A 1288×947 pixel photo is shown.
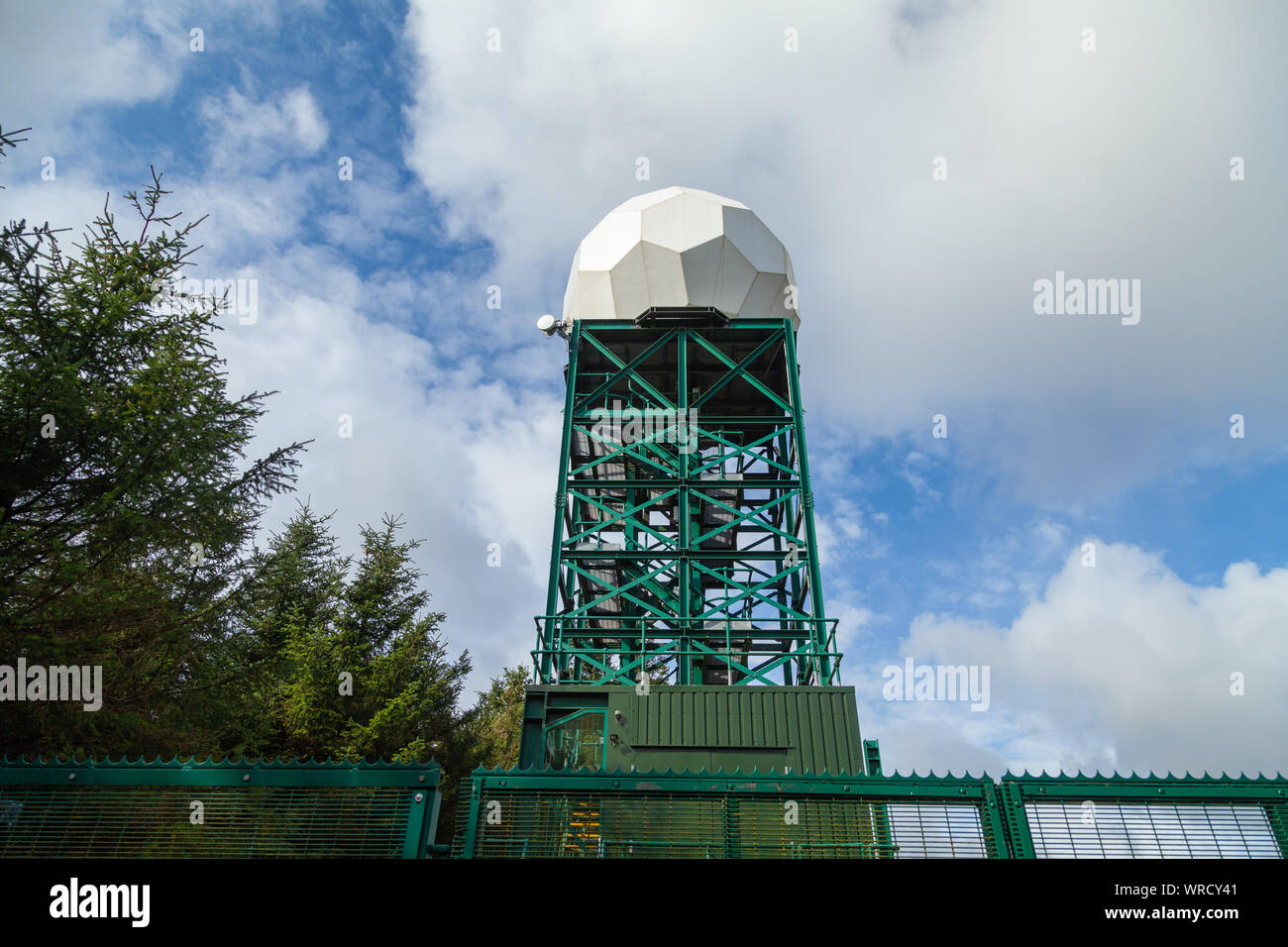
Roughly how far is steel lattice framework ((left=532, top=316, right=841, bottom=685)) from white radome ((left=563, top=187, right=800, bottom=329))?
27.3 inches

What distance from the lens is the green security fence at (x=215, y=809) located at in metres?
6.23

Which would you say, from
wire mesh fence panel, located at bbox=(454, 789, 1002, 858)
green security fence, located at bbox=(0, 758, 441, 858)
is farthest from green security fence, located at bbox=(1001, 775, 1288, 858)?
green security fence, located at bbox=(0, 758, 441, 858)

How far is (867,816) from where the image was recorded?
6.49 metres

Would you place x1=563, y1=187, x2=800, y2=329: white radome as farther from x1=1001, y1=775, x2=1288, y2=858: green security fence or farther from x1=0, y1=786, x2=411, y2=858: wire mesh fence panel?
x1=0, y1=786, x2=411, y2=858: wire mesh fence panel

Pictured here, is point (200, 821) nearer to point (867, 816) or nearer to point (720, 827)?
point (720, 827)

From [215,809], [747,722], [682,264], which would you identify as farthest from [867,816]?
[682,264]

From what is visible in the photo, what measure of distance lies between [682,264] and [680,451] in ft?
18.0

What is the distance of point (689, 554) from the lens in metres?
19.2

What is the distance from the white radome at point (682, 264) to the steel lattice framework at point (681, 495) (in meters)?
0.69

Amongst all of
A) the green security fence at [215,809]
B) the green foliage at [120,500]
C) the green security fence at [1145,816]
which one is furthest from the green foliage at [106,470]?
the green security fence at [1145,816]

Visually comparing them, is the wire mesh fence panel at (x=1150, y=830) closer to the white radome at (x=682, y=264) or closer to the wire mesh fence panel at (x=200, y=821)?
the wire mesh fence panel at (x=200, y=821)
